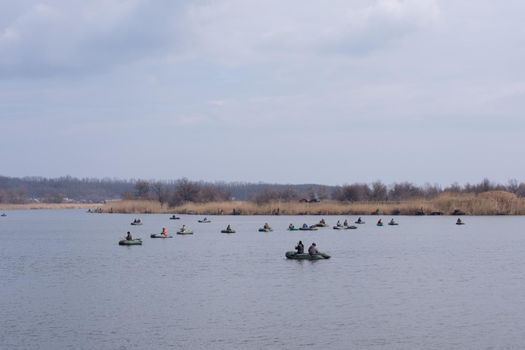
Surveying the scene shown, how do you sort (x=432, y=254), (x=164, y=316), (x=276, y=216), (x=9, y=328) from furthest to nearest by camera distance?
(x=276, y=216)
(x=432, y=254)
(x=164, y=316)
(x=9, y=328)

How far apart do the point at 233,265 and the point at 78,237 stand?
3267cm

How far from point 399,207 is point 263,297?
238ft

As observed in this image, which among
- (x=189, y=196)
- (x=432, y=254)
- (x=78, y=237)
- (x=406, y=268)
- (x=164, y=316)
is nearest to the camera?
(x=164, y=316)

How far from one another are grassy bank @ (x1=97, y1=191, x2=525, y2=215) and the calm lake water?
40.5 m

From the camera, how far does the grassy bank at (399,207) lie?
311 ft

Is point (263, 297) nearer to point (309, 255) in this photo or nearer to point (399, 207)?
point (309, 255)

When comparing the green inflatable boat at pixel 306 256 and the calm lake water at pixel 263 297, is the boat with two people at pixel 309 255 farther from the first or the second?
the calm lake water at pixel 263 297

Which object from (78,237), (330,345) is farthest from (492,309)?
(78,237)

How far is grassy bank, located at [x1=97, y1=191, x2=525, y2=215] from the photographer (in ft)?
311

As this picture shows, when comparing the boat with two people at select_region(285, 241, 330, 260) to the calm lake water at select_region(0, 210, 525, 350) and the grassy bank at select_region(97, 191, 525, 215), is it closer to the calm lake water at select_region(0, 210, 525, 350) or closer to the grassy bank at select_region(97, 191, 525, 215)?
the calm lake water at select_region(0, 210, 525, 350)

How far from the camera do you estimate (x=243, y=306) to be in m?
28.4

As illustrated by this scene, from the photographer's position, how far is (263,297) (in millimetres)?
30656

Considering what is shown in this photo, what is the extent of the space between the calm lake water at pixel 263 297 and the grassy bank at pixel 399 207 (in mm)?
40548

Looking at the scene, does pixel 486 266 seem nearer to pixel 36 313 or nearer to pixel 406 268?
pixel 406 268
